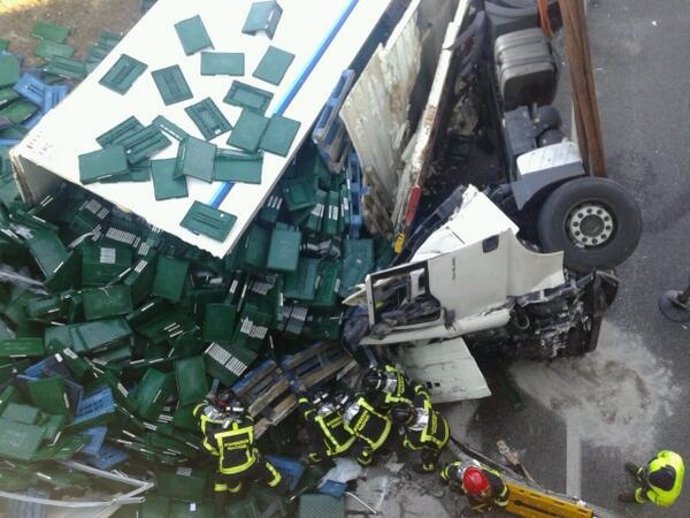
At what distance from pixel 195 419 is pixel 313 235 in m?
1.91

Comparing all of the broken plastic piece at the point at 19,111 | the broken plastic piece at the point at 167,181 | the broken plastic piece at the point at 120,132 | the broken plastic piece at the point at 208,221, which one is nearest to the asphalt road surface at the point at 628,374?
the broken plastic piece at the point at 208,221

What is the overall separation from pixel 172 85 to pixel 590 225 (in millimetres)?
3864

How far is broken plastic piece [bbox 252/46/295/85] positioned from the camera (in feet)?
23.7

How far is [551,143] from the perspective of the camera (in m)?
7.27

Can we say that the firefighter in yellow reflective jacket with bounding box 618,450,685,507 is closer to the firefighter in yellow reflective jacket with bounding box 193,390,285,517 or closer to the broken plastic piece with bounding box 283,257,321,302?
the firefighter in yellow reflective jacket with bounding box 193,390,285,517

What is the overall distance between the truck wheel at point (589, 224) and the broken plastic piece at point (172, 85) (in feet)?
10.9

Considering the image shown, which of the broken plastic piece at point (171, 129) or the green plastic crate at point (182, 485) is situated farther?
the broken plastic piece at point (171, 129)

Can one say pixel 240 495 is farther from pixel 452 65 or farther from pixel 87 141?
pixel 452 65

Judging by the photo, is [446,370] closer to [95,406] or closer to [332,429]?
[332,429]

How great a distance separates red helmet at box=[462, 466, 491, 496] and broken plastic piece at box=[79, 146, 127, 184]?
376 centimetres

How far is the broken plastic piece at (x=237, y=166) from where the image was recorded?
22.2 feet

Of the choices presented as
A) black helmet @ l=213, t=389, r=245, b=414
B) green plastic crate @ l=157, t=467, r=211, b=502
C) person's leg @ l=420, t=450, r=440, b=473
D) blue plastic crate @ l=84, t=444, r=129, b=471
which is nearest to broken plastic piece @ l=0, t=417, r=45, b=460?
blue plastic crate @ l=84, t=444, r=129, b=471

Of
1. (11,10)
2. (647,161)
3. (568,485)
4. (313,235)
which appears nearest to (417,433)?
(568,485)

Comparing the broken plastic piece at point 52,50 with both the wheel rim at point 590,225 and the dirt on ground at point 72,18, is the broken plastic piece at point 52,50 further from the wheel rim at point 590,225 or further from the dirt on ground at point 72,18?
the wheel rim at point 590,225
